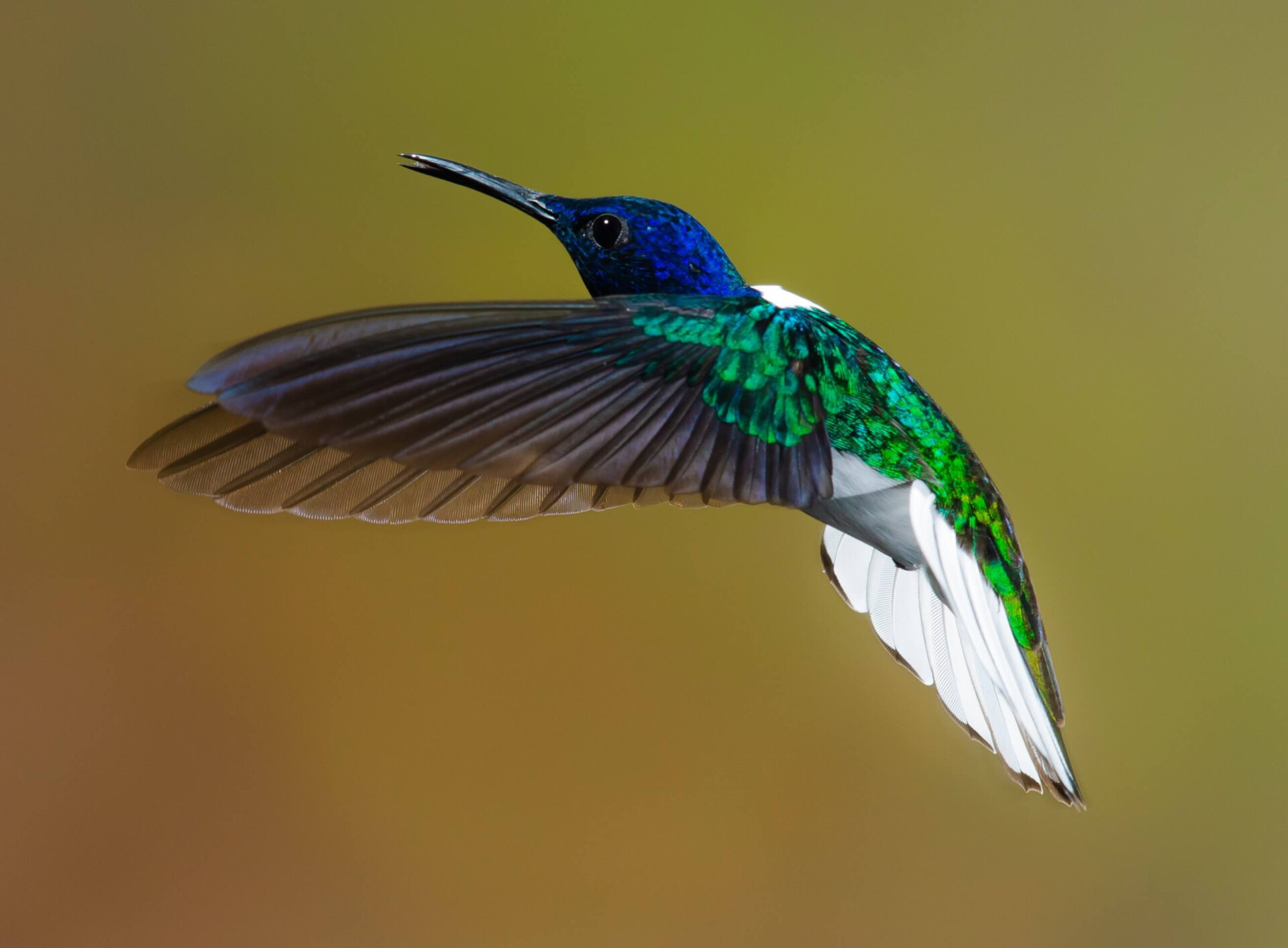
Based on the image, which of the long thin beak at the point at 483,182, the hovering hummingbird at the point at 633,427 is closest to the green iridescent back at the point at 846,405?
the hovering hummingbird at the point at 633,427

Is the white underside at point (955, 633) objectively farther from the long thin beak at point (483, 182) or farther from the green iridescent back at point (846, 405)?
the long thin beak at point (483, 182)

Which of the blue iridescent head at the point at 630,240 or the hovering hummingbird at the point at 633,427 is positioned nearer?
the hovering hummingbird at the point at 633,427

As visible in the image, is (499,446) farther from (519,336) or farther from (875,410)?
(875,410)

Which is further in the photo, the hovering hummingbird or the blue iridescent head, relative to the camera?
the blue iridescent head

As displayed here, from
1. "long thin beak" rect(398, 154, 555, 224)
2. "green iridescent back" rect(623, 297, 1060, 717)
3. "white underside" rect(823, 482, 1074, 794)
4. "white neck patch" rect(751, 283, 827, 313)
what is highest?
"long thin beak" rect(398, 154, 555, 224)

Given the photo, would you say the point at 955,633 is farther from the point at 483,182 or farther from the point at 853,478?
the point at 483,182

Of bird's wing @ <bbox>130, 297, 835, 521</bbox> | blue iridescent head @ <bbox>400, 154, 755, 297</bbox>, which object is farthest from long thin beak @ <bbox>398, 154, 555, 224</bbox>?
bird's wing @ <bbox>130, 297, 835, 521</bbox>

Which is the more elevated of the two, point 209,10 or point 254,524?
point 209,10

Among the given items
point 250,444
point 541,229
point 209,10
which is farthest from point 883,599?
point 209,10

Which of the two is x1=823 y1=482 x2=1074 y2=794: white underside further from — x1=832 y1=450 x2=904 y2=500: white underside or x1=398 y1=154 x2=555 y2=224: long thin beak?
x1=398 y1=154 x2=555 y2=224: long thin beak
